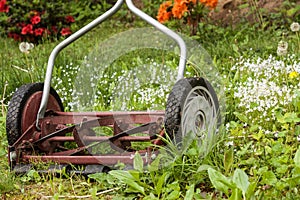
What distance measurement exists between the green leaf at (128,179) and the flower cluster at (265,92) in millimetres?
889

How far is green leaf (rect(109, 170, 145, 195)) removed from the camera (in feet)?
8.59

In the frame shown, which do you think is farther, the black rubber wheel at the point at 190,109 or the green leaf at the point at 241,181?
the black rubber wheel at the point at 190,109

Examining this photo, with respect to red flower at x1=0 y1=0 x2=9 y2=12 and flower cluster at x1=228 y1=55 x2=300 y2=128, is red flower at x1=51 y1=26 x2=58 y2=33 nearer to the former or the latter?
red flower at x1=0 y1=0 x2=9 y2=12

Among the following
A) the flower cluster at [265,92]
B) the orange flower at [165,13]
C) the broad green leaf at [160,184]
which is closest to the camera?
the broad green leaf at [160,184]

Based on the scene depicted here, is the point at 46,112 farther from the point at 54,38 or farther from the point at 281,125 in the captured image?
the point at 54,38

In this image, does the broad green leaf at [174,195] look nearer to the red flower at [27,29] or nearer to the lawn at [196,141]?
the lawn at [196,141]

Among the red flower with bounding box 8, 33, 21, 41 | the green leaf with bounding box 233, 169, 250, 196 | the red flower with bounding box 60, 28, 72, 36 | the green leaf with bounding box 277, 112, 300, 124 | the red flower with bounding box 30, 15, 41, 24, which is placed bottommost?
the green leaf with bounding box 233, 169, 250, 196

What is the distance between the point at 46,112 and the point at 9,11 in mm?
4025

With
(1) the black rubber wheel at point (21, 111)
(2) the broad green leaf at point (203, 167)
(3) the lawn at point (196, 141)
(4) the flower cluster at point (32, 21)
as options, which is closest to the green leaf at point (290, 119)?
(3) the lawn at point (196, 141)

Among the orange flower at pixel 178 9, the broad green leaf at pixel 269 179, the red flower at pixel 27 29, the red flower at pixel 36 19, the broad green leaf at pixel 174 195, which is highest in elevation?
the orange flower at pixel 178 9

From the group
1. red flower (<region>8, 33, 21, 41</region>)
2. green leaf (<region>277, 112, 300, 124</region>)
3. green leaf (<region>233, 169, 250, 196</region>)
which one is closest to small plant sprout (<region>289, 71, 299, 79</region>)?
green leaf (<region>277, 112, 300, 124</region>)

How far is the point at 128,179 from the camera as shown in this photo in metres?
2.64

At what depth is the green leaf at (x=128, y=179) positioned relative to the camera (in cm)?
262

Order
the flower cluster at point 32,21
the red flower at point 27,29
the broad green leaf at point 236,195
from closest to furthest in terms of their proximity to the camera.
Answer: the broad green leaf at point 236,195
the red flower at point 27,29
the flower cluster at point 32,21
